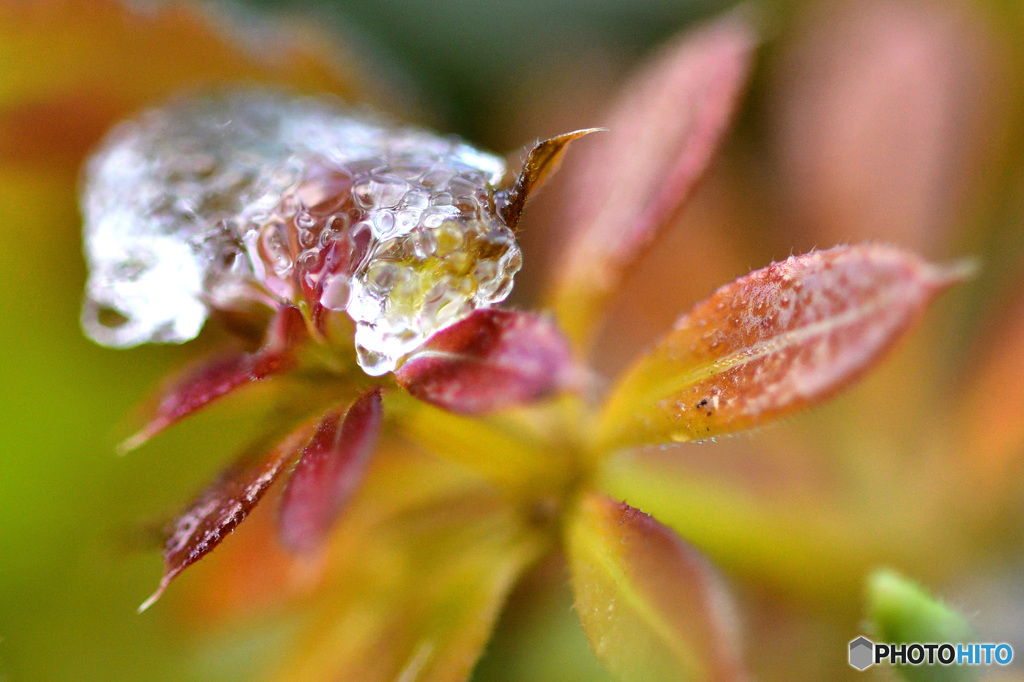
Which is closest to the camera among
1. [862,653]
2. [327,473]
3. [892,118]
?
[327,473]

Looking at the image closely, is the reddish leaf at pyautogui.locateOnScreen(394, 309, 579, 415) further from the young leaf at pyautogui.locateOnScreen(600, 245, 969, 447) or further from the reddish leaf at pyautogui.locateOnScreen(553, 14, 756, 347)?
the reddish leaf at pyautogui.locateOnScreen(553, 14, 756, 347)

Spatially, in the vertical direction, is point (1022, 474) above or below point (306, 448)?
below

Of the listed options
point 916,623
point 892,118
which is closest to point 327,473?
point 916,623

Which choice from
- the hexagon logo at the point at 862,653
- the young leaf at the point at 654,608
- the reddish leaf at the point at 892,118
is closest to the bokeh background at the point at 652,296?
the reddish leaf at the point at 892,118

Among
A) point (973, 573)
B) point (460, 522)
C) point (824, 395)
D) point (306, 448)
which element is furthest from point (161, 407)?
point (973, 573)

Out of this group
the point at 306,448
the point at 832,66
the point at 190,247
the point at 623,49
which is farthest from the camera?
the point at 623,49

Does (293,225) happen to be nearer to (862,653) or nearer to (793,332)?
(793,332)

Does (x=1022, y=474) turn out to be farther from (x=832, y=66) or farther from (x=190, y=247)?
(x=190, y=247)
